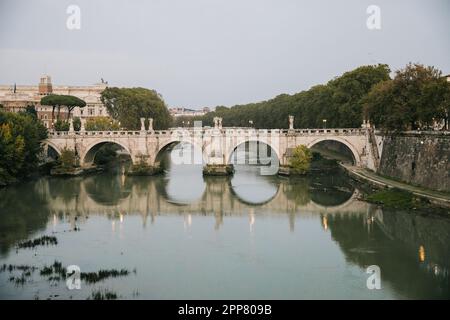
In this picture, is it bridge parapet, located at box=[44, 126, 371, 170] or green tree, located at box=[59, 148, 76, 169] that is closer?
bridge parapet, located at box=[44, 126, 371, 170]

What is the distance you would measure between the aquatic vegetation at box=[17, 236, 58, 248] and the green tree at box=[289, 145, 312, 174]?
75.8 feet

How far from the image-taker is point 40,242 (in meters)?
23.6

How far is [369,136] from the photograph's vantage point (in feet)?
141

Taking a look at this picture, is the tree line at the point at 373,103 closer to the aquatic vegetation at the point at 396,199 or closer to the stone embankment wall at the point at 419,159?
the stone embankment wall at the point at 419,159

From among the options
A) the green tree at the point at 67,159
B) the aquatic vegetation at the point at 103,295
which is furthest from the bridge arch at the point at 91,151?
the aquatic vegetation at the point at 103,295

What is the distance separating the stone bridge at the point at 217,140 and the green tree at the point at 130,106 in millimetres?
9107

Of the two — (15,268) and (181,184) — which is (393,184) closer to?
(181,184)

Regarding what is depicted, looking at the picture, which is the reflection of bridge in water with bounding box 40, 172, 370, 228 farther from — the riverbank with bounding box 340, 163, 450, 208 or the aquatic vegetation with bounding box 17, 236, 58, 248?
the aquatic vegetation with bounding box 17, 236, 58, 248

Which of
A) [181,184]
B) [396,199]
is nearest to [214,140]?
[181,184]

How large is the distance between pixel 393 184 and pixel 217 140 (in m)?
→ 16.8

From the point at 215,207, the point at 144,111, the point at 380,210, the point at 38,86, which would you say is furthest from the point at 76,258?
the point at 38,86

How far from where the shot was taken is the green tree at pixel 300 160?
43.1m

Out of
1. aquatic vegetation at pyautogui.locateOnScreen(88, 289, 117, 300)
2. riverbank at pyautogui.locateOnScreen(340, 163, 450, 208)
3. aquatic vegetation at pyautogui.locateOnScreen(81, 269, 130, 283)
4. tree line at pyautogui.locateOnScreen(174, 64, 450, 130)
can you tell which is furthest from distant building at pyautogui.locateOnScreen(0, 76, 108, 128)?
aquatic vegetation at pyautogui.locateOnScreen(88, 289, 117, 300)

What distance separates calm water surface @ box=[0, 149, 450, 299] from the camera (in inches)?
707
